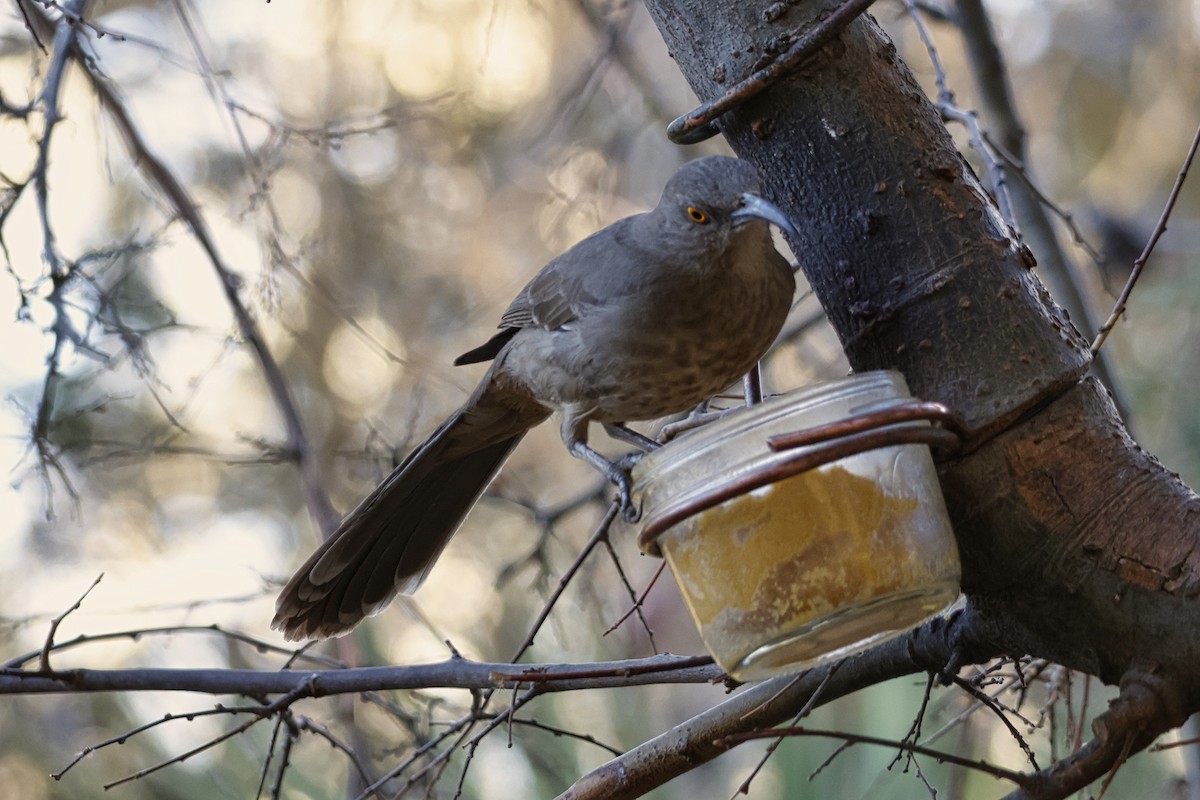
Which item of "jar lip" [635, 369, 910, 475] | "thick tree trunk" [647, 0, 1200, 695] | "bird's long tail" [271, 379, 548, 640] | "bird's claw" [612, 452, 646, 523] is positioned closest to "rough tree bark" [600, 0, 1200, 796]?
"thick tree trunk" [647, 0, 1200, 695]

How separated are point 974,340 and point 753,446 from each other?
46cm

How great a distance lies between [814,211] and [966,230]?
223mm

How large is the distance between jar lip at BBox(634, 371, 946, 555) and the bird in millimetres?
246

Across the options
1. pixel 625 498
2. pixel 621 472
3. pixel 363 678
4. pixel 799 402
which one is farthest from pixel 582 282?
pixel 799 402

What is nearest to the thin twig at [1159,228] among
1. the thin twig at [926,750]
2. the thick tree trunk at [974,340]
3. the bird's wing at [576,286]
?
the thick tree trunk at [974,340]

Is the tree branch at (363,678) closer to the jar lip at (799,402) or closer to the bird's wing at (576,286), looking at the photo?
the jar lip at (799,402)

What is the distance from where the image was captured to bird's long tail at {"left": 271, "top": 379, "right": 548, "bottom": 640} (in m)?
2.52

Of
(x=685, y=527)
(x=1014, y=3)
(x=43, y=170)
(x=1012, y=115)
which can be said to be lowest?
(x=685, y=527)

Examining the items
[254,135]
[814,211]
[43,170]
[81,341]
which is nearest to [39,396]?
[81,341]

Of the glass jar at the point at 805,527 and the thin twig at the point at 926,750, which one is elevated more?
the glass jar at the point at 805,527

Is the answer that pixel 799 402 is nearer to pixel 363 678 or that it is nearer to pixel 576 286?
pixel 363 678

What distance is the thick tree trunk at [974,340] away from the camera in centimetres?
151

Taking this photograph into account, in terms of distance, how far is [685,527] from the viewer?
1445 mm

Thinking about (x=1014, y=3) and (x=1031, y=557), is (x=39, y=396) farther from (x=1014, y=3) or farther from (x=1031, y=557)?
(x=1014, y=3)
